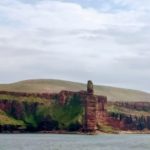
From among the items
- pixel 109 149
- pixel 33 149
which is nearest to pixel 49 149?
pixel 33 149

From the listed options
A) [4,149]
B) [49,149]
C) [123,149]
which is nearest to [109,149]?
[123,149]

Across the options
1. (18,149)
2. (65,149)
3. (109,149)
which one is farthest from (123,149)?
(18,149)

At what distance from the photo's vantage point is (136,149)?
585 ft

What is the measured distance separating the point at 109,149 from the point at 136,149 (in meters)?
7.95

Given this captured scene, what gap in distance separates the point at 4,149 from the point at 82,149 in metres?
22.7

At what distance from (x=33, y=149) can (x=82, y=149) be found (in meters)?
15.2

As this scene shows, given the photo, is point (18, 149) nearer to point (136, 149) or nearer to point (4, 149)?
point (4, 149)

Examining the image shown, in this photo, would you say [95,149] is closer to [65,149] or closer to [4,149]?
[65,149]

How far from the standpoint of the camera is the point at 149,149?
17925 cm

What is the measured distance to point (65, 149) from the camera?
177625 mm

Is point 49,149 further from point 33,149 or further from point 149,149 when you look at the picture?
point 149,149

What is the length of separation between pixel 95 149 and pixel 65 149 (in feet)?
29.2

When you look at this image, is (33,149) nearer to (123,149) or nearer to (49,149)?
(49,149)

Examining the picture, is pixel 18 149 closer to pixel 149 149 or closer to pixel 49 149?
pixel 49 149
